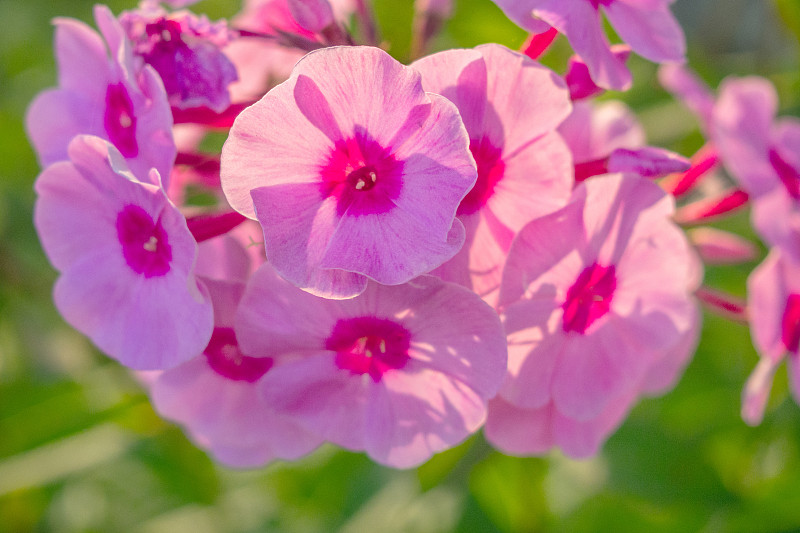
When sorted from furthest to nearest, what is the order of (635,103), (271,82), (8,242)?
(8,242) → (635,103) → (271,82)

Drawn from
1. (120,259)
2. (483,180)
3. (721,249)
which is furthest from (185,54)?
(721,249)

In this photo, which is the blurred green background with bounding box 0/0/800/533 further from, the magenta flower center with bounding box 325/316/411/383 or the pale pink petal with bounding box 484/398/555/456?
the magenta flower center with bounding box 325/316/411/383

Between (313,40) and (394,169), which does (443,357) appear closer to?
(394,169)

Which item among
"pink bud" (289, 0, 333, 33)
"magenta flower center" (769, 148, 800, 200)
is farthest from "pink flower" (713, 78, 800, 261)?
"pink bud" (289, 0, 333, 33)

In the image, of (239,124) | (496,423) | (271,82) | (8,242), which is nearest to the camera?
(239,124)

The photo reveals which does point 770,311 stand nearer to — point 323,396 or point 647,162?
point 647,162

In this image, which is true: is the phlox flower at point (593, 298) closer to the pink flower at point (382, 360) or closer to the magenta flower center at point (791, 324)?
the pink flower at point (382, 360)

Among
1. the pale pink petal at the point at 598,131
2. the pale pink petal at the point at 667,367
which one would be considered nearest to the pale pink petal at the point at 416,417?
the pale pink petal at the point at 667,367

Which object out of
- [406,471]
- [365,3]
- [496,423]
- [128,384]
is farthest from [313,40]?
[128,384]
